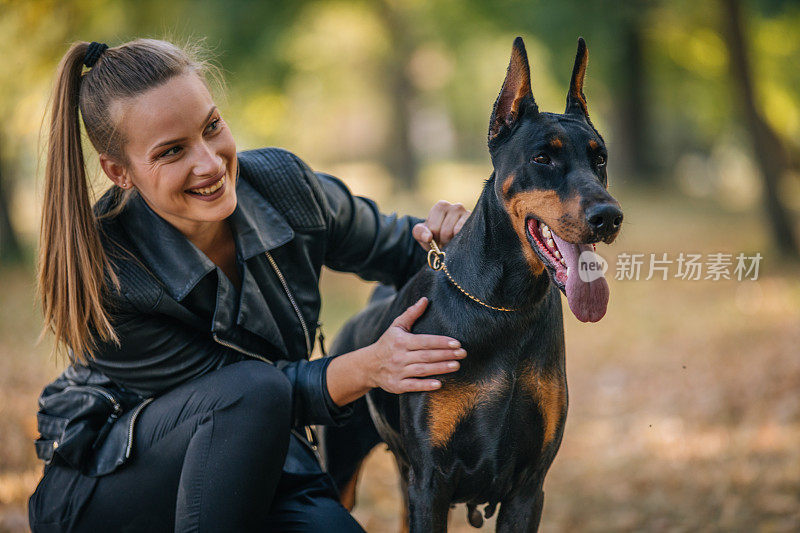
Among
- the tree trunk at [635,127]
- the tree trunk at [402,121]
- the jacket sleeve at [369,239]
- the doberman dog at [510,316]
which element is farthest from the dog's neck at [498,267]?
the tree trunk at [402,121]

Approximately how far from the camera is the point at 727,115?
13469 mm

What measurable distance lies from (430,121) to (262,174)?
92.4 feet

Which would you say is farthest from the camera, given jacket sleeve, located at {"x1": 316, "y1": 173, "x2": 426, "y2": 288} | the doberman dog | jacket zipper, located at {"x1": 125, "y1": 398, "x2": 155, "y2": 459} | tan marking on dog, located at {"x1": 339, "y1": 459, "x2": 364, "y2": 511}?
tan marking on dog, located at {"x1": 339, "y1": 459, "x2": 364, "y2": 511}

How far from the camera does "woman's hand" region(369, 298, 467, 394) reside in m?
2.07

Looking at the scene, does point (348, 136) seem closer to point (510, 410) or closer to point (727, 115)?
point (727, 115)

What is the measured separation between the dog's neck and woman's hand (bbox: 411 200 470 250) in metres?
0.42

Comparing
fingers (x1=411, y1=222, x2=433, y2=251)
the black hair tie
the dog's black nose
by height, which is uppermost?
the black hair tie

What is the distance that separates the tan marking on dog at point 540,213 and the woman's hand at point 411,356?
313 mm

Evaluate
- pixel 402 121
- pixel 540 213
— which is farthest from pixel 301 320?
pixel 402 121

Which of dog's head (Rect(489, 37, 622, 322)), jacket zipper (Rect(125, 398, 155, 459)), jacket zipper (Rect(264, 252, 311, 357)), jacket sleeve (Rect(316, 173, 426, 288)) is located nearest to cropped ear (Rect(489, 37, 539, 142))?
dog's head (Rect(489, 37, 622, 322))

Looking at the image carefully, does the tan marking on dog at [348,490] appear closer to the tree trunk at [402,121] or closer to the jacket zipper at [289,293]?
the jacket zipper at [289,293]

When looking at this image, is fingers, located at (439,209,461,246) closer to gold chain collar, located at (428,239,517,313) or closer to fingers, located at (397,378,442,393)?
gold chain collar, located at (428,239,517,313)

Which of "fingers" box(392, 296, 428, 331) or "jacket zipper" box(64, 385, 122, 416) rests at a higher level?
"fingers" box(392, 296, 428, 331)

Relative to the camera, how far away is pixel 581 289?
187 centimetres
